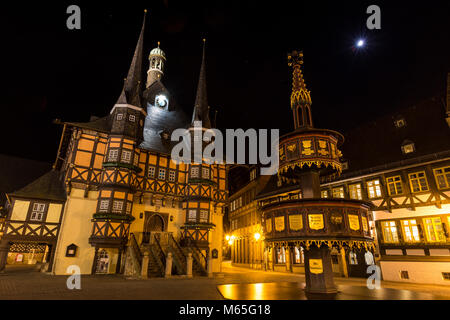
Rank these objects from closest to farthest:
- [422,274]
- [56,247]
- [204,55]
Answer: [422,274] → [56,247] → [204,55]

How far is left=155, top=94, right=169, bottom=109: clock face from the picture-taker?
1188 inches

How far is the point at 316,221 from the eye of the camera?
8.20m

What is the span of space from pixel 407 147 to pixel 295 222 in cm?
1534

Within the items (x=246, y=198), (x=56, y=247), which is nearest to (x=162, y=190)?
(x=56, y=247)

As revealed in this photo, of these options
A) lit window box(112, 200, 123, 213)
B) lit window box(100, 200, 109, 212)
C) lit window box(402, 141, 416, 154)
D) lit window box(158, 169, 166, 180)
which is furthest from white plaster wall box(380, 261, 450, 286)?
lit window box(100, 200, 109, 212)

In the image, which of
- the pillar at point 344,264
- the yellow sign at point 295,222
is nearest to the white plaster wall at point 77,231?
the yellow sign at point 295,222

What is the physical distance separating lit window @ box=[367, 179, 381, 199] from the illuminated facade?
531 inches

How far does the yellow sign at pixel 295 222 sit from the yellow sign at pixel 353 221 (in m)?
1.55

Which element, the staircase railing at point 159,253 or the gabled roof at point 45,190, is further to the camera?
the gabled roof at point 45,190

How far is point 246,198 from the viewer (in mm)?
36312

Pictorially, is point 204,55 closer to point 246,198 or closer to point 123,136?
point 123,136

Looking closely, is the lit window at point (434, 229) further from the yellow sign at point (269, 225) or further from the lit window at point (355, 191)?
the yellow sign at point (269, 225)

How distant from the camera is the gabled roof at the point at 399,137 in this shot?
17562mm
